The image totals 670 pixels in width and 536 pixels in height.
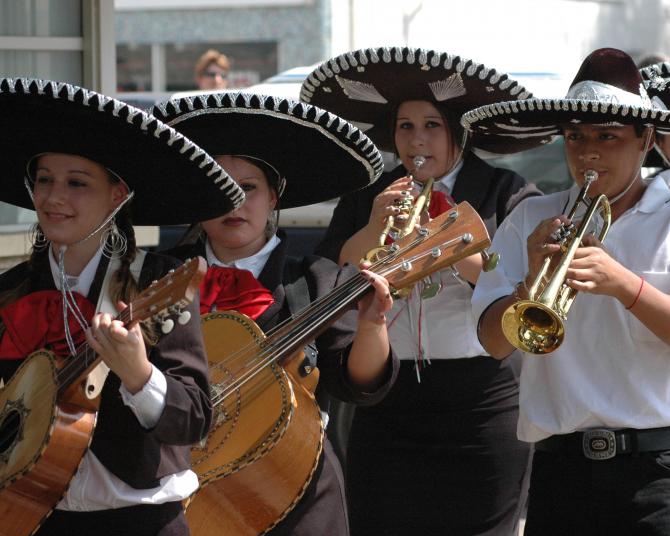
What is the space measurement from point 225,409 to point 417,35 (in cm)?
1193

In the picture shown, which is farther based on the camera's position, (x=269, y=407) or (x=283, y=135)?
(x=283, y=135)

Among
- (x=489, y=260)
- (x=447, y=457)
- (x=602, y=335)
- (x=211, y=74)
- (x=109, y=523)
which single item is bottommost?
(x=211, y=74)

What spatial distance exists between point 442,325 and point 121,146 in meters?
1.68

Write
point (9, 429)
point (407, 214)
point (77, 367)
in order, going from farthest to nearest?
point (407, 214)
point (9, 429)
point (77, 367)

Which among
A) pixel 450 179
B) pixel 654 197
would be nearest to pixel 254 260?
pixel 450 179

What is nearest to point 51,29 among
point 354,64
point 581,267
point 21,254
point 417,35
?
point 21,254

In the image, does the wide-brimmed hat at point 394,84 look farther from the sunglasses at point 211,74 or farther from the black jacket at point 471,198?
the sunglasses at point 211,74

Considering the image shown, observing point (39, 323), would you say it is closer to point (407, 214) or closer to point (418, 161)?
point (407, 214)

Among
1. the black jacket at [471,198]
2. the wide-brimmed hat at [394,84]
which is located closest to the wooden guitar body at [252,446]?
the black jacket at [471,198]

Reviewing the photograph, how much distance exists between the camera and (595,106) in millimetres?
3646

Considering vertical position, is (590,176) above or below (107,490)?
above

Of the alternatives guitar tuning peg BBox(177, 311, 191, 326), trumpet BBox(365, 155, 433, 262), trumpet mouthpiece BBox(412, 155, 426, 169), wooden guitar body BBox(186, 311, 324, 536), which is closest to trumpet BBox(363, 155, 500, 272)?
trumpet BBox(365, 155, 433, 262)

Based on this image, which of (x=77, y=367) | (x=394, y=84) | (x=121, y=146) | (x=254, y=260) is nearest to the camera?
(x=77, y=367)

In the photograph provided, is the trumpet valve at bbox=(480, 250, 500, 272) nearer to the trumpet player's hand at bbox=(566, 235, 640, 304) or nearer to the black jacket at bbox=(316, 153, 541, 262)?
the trumpet player's hand at bbox=(566, 235, 640, 304)
